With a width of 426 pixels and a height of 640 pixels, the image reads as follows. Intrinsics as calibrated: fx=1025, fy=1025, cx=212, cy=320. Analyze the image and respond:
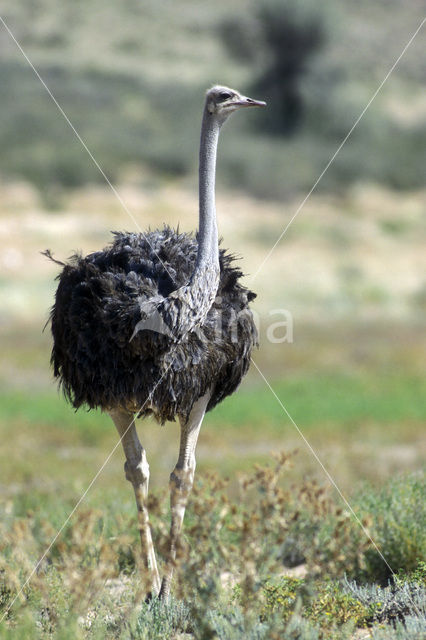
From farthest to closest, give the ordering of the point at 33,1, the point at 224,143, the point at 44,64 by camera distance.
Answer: the point at 33,1 → the point at 44,64 → the point at 224,143

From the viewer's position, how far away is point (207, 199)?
5.40 meters

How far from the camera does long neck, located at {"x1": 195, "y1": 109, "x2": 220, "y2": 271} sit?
530 centimetres

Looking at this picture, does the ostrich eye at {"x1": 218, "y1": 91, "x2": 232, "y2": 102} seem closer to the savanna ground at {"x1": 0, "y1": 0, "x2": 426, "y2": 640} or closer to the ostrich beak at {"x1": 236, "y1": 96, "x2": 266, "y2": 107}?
the ostrich beak at {"x1": 236, "y1": 96, "x2": 266, "y2": 107}

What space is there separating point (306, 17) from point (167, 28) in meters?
22.0

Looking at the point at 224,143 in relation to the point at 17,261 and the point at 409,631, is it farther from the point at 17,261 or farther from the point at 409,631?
the point at 409,631

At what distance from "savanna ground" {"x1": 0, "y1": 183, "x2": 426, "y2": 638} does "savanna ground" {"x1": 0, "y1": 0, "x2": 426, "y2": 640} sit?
0.03 meters

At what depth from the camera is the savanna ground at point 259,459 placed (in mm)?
4434

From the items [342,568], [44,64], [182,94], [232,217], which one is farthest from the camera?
[44,64]

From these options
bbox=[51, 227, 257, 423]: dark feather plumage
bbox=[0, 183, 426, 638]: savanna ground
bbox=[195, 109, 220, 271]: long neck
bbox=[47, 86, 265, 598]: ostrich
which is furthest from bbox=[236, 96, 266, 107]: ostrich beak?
bbox=[0, 183, 426, 638]: savanna ground

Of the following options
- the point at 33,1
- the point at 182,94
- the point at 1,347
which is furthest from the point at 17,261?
the point at 33,1

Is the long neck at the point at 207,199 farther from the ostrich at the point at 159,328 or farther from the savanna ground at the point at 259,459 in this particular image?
the savanna ground at the point at 259,459

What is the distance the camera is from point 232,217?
37.3 metres

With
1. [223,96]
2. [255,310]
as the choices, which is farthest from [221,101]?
[255,310]

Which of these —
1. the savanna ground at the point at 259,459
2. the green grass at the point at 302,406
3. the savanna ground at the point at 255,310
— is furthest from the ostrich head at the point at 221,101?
the green grass at the point at 302,406
